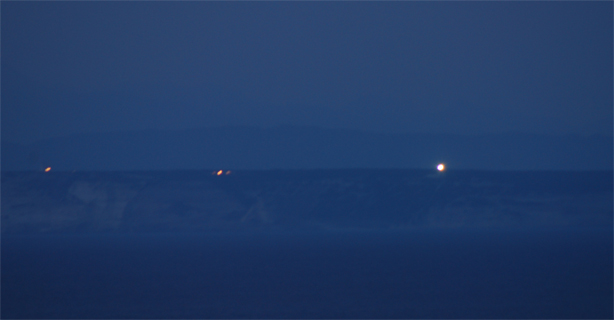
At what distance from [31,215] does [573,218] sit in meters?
95.6

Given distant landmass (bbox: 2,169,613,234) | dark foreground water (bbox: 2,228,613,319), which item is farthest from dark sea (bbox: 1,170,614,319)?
distant landmass (bbox: 2,169,613,234)

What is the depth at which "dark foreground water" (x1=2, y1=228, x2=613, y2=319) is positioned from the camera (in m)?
31.8

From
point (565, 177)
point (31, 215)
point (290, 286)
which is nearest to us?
point (290, 286)

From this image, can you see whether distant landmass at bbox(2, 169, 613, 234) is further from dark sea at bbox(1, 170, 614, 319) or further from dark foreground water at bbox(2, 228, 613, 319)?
dark foreground water at bbox(2, 228, 613, 319)

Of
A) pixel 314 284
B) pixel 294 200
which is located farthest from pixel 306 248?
pixel 294 200

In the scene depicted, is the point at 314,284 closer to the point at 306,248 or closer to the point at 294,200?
the point at 306,248

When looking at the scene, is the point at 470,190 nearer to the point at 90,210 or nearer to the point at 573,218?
the point at 573,218

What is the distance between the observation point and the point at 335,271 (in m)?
47.5

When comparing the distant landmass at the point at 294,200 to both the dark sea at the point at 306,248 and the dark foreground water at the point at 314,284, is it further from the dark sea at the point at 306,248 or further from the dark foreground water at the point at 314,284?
the dark foreground water at the point at 314,284

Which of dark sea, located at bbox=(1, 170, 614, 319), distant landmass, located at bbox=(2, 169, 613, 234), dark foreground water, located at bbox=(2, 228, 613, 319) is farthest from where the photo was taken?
distant landmass, located at bbox=(2, 169, 613, 234)

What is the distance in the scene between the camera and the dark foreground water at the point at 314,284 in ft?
104

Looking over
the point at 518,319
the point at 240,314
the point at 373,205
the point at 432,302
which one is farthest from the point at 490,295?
the point at 373,205

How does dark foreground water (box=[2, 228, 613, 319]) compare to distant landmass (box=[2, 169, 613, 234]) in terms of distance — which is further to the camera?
distant landmass (box=[2, 169, 613, 234])

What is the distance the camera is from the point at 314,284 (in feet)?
134
